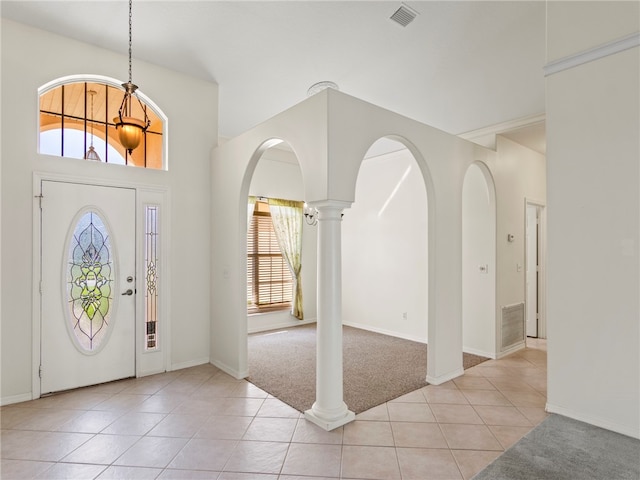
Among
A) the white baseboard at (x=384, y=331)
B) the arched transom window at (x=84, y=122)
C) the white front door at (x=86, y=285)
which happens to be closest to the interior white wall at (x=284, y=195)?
the white baseboard at (x=384, y=331)

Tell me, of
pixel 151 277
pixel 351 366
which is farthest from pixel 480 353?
pixel 151 277

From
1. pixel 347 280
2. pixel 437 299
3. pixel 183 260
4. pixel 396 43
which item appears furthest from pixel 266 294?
pixel 396 43

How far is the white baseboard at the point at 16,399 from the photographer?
3.28 meters

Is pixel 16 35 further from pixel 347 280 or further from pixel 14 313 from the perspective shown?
pixel 347 280

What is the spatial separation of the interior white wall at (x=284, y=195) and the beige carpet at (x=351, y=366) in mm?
356

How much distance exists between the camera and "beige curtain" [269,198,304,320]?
6.48 meters

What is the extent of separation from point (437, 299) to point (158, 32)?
3821 mm

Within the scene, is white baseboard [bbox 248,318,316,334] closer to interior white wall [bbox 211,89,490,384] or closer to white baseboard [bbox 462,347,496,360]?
interior white wall [bbox 211,89,490,384]

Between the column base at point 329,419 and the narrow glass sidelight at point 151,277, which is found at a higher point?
the narrow glass sidelight at point 151,277

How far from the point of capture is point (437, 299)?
3.85m

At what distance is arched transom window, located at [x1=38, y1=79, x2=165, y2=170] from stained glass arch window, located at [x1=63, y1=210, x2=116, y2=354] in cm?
67

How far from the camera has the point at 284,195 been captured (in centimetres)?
662

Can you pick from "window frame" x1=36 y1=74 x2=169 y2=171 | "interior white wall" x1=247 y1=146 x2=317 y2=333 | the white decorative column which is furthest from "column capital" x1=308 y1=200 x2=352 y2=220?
"interior white wall" x1=247 y1=146 x2=317 y2=333

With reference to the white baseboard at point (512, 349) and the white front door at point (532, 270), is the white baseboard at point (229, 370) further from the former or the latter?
the white front door at point (532, 270)
